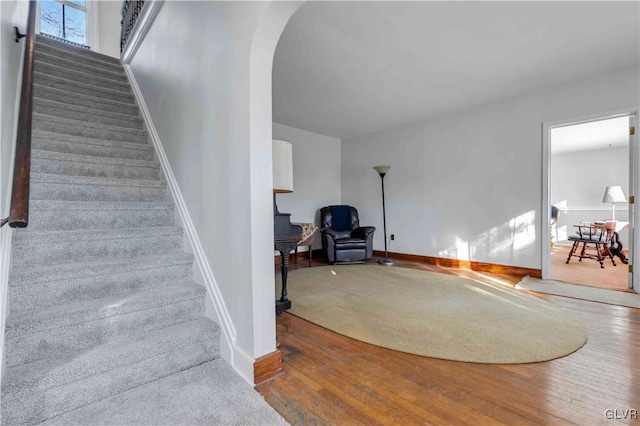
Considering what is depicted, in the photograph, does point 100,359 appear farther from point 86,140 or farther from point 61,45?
point 61,45

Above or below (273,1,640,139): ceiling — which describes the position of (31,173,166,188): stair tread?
below

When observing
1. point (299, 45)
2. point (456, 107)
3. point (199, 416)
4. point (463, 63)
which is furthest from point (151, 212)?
point (456, 107)

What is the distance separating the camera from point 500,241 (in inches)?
161

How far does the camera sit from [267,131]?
5.08ft

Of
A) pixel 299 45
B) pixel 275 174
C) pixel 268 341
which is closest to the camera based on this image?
pixel 268 341

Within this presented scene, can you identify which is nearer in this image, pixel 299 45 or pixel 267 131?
pixel 267 131

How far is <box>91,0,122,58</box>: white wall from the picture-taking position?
5.64m

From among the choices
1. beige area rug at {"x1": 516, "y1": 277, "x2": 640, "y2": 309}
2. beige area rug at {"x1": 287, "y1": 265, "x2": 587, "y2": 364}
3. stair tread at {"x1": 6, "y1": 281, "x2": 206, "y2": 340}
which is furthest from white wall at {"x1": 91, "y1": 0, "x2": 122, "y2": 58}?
beige area rug at {"x1": 516, "y1": 277, "x2": 640, "y2": 309}

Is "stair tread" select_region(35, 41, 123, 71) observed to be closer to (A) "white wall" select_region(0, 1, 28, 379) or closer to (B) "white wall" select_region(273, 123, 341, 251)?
(A) "white wall" select_region(0, 1, 28, 379)

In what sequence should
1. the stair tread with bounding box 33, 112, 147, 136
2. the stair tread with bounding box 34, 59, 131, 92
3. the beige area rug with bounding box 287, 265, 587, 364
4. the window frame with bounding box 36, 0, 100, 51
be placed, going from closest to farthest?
1. the beige area rug with bounding box 287, 265, 587, 364
2. the stair tread with bounding box 33, 112, 147, 136
3. the stair tread with bounding box 34, 59, 131, 92
4. the window frame with bounding box 36, 0, 100, 51

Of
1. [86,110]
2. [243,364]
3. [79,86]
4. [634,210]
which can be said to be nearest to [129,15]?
[79,86]

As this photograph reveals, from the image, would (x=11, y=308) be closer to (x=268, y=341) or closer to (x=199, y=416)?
(x=199, y=416)

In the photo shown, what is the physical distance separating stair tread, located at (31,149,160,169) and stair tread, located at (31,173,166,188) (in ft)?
0.57

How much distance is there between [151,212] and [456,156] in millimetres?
4169
